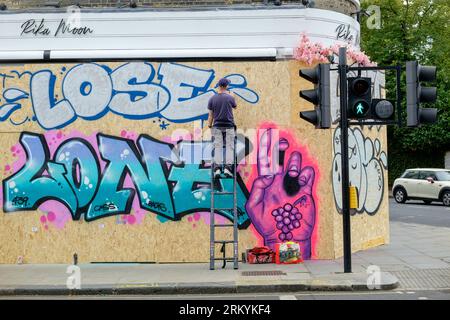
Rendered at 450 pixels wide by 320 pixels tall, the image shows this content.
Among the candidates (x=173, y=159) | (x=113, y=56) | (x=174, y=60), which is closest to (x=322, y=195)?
(x=173, y=159)

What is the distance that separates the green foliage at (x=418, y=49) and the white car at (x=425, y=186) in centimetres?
811

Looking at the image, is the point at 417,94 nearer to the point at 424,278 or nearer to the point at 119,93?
the point at 424,278

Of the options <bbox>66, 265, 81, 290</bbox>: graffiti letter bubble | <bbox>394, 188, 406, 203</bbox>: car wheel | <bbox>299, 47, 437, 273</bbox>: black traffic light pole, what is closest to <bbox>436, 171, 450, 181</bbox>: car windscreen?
<bbox>394, 188, 406, 203</bbox>: car wheel

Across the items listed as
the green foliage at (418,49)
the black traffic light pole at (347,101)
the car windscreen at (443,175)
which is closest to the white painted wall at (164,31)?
the black traffic light pole at (347,101)

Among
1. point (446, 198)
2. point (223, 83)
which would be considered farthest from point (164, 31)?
point (446, 198)

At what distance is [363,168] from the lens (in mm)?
13086

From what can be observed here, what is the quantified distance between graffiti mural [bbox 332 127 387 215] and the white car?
45.9ft

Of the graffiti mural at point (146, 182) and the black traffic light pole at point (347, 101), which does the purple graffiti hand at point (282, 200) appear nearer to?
the graffiti mural at point (146, 182)

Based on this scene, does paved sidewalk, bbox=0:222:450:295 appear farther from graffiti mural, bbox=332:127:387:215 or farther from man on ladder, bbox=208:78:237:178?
man on ladder, bbox=208:78:237:178

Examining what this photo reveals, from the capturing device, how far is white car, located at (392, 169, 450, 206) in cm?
2672

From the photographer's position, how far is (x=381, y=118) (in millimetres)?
9961

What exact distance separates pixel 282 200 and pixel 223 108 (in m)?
2.25

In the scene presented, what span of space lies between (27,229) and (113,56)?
3.76 m
